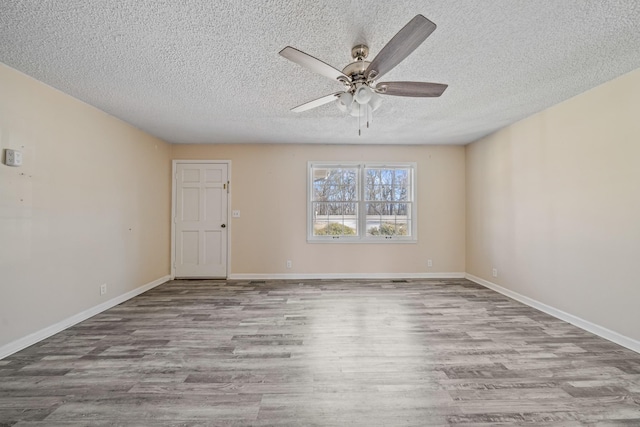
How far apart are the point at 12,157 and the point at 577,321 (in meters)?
5.65

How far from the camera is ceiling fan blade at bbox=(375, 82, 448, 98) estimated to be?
1.98m

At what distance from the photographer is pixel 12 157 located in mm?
2242

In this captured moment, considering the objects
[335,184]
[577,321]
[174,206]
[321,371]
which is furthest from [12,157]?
[577,321]

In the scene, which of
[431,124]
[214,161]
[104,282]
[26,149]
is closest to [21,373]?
[104,282]

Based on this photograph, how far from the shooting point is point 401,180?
4859 millimetres

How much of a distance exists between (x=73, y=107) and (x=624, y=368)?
5.61 meters

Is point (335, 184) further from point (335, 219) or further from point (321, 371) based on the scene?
point (321, 371)

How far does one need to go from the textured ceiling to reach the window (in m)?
1.63

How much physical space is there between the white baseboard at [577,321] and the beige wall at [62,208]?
17.6 ft

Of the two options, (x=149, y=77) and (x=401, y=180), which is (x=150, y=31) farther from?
(x=401, y=180)

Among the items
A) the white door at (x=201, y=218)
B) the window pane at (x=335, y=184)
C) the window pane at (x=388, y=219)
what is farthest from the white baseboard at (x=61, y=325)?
the window pane at (x=388, y=219)

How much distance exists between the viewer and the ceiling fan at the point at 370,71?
4.97ft

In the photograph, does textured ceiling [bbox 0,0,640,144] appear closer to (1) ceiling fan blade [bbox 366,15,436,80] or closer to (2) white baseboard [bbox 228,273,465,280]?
(1) ceiling fan blade [bbox 366,15,436,80]

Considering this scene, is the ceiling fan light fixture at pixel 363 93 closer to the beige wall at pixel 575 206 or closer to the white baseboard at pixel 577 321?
the beige wall at pixel 575 206
